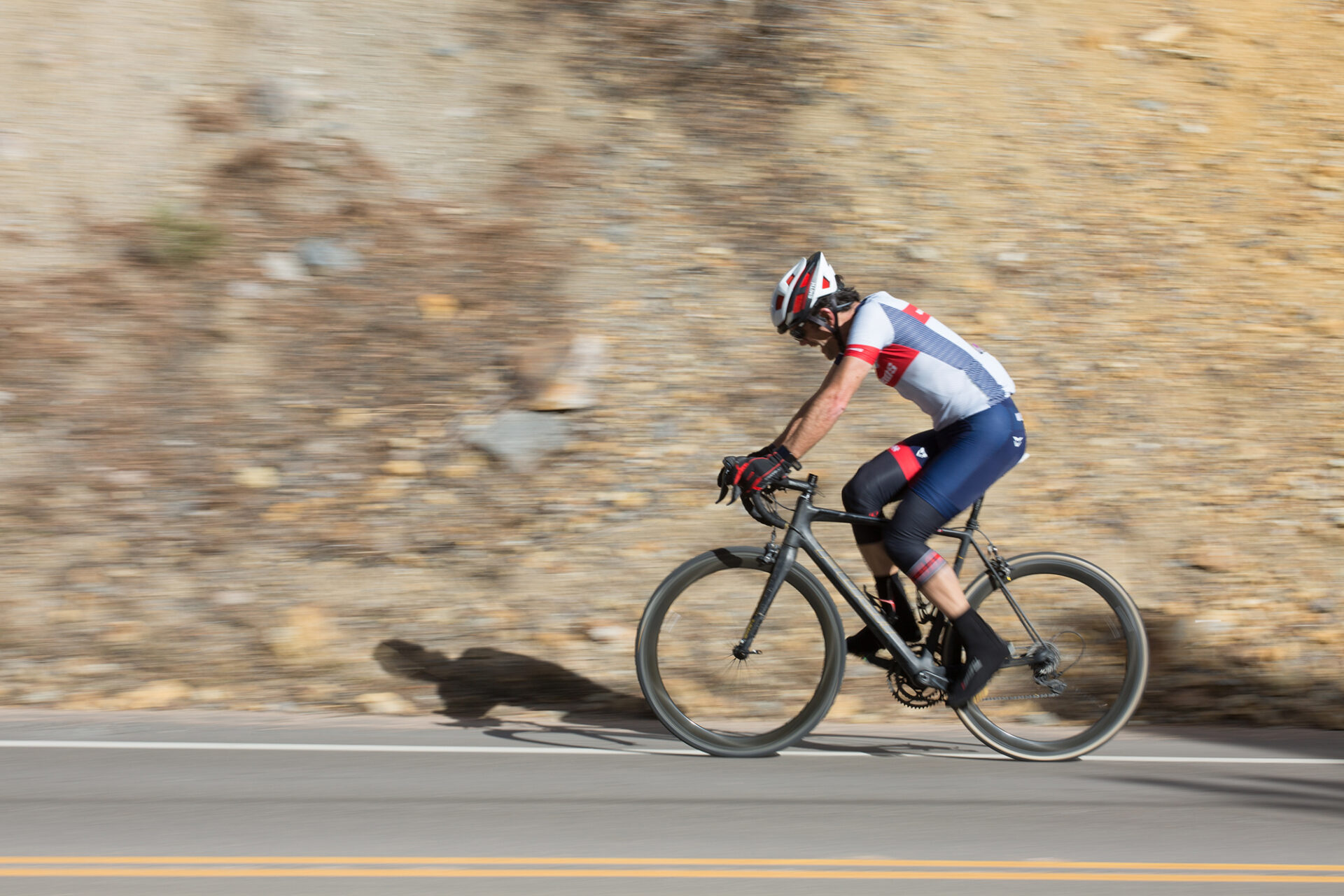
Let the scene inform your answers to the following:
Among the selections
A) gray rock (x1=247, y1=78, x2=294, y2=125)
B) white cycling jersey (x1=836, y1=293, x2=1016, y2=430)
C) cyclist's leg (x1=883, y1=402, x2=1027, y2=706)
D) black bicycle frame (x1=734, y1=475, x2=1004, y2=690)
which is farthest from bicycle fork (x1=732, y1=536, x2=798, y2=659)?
gray rock (x1=247, y1=78, x2=294, y2=125)

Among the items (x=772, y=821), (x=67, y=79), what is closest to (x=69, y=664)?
(x=772, y=821)

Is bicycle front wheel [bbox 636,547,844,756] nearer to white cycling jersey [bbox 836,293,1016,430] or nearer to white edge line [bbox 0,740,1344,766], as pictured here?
white edge line [bbox 0,740,1344,766]

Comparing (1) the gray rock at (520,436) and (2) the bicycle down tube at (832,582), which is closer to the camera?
(2) the bicycle down tube at (832,582)

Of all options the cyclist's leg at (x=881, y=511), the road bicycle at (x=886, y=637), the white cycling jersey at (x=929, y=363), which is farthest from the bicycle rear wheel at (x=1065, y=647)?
the white cycling jersey at (x=929, y=363)

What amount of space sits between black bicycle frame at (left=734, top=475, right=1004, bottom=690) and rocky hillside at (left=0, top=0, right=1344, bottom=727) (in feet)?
3.16

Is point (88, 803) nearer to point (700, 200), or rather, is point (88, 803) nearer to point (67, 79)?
point (700, 200)

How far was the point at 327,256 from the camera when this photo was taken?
8891 millimetres

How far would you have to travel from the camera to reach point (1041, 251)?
9.11m

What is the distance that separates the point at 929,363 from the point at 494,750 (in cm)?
253

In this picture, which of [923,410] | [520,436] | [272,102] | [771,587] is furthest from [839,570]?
[272,102]

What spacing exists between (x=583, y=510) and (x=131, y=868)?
12.1ft

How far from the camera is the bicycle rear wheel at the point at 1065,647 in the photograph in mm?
5016

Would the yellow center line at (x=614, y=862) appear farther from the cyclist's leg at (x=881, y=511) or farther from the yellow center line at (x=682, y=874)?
the cyclist's leg at (x=881, y=511)

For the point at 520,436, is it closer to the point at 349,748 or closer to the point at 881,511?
the point at 349,748
